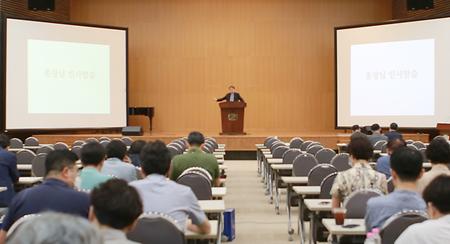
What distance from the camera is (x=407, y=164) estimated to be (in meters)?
4.17

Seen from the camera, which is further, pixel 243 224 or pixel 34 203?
pixel 243 224

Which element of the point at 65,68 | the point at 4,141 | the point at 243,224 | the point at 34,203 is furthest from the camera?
the point at 65,68

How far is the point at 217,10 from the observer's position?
2139 centimetres

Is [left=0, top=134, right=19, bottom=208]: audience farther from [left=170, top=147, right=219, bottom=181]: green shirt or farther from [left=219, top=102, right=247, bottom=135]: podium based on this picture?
[left=219, top=102, right=247, bottom=135]: podium

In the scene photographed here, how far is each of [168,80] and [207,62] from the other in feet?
4.73

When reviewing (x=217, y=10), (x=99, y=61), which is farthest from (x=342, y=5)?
(x=99, y=61)

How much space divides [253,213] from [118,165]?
3578 mm

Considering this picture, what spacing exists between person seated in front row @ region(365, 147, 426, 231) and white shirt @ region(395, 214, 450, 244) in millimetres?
1104

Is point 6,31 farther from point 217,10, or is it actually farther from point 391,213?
point 391,213

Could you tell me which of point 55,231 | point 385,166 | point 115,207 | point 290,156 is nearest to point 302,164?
point 290,156

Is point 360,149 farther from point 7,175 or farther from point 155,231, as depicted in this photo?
point 7,175

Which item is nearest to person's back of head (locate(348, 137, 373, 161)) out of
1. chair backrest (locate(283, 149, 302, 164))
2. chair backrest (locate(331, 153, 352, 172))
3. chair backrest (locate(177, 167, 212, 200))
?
chair backrest (locate(177, 167, 212, 200))

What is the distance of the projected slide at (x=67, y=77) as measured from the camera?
1741cm

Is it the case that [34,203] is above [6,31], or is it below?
below
